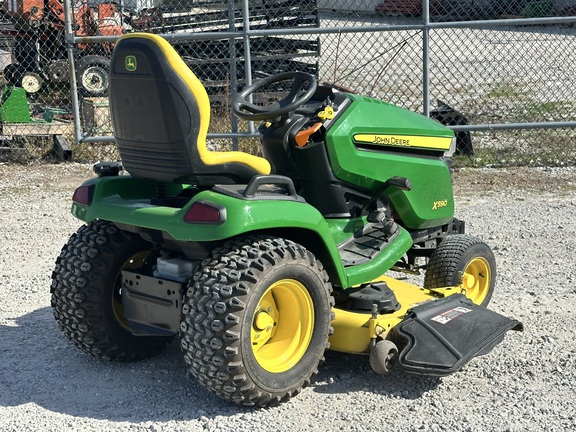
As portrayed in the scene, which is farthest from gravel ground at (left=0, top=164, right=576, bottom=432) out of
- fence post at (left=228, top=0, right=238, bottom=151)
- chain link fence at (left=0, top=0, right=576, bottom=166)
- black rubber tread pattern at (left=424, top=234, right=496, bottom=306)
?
chain link fence at (left=0, top=0, right=576, bottom=166)

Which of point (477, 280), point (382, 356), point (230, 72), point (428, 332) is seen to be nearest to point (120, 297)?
point (382, 356)

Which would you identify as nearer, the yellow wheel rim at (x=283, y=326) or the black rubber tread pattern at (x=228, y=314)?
the black rubber tread pattern at (x=228, y=314)

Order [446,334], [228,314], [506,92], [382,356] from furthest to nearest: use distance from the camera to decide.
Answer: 1. [506,92]
2. [446,334]
3. [382,356]
4. [228,314]

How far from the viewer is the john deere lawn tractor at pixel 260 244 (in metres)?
3.84

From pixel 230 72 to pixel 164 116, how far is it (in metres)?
5.34

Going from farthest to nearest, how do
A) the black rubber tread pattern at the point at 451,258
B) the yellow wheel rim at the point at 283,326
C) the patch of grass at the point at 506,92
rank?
1. the patch of grass at the point at 506,92
2. the black rubber tread pattern at the point at 451,258
3. the yellow wheel rim at the point at 283,326

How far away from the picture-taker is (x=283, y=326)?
4188 millimetres

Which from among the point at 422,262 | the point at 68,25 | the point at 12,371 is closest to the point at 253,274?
the point at 12,371

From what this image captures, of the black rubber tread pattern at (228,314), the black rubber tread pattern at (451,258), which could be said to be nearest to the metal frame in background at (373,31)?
the black rubber tread pattern at (451,258)

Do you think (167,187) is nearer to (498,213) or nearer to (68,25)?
(498,213)

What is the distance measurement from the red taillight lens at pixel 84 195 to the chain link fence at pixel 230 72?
431cm

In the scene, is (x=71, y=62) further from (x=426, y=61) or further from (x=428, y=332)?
(x=428, y=332)

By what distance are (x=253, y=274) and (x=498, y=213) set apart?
167 inches

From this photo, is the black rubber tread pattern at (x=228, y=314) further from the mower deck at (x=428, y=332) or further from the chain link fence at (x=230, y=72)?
the chain link fence at (x=230, y=72)
